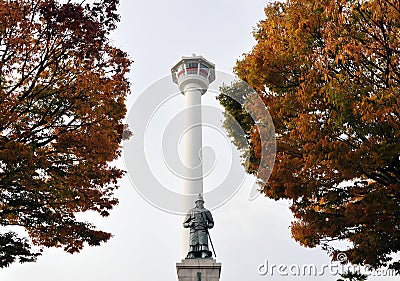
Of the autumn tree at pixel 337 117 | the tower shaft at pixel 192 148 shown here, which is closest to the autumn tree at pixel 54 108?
the autumn tree at pixel 337 117

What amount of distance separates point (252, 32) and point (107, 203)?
785 cm

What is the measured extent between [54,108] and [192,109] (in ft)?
77.1

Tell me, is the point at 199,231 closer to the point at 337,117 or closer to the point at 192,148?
the point at 337,117

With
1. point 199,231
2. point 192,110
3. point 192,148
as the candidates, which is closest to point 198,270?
point 199,231

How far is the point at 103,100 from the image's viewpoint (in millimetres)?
11617

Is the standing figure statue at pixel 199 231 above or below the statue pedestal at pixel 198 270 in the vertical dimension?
above

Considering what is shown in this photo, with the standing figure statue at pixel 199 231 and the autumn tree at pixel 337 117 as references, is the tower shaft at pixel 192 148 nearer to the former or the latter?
the standing figure statue at pixel 199 231

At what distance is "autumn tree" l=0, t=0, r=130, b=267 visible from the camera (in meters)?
10.8

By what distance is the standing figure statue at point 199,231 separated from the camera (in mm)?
16750

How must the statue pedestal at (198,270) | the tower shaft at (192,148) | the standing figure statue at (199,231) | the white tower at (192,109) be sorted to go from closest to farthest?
the statue pedestal at (198,270) → the standing figure statue at (199,231) → the tower shaft at (192,148) → the white tower at (192,109)

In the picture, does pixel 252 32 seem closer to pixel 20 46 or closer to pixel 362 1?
pixel 362 1

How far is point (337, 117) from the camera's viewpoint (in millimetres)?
10539

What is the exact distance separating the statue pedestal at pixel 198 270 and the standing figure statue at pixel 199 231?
0.87 m

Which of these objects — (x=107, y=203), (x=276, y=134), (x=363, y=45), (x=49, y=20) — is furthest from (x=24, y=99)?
(x=363, y=45)
